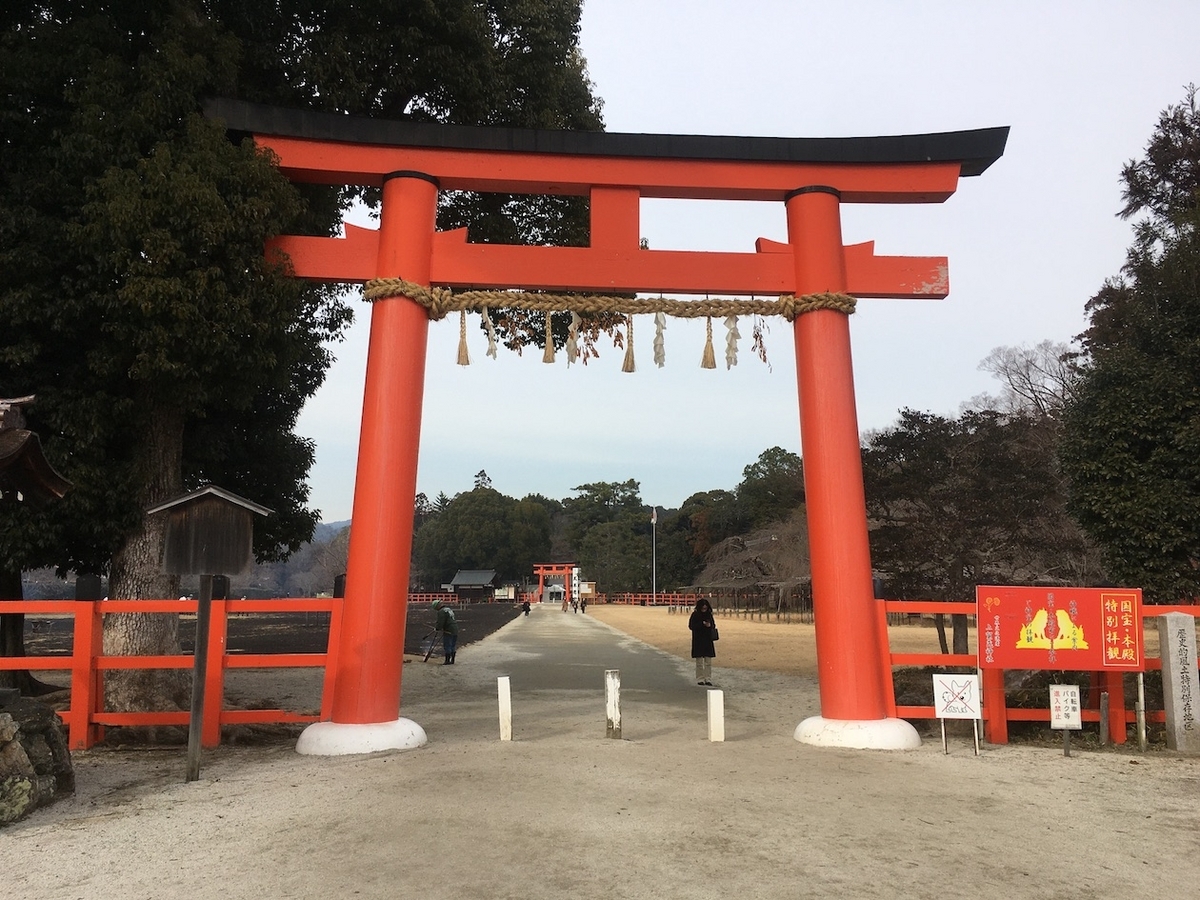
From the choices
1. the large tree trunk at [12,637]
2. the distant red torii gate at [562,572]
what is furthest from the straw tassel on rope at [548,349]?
the distant red torii gate at [562,572]

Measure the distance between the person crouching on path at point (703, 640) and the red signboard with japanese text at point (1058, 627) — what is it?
6.24 metres

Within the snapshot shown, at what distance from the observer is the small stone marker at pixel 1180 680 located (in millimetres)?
7422

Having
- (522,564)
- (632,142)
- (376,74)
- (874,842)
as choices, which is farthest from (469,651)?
(522,564)

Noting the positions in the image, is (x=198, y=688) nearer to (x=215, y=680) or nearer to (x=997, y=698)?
(x=215, y=680)

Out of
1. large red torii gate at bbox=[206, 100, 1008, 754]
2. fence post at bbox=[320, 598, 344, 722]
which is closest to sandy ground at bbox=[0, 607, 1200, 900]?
fence post at bbox=[320, 598, 344, 722]

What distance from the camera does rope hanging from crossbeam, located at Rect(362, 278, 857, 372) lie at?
7629 millimetres

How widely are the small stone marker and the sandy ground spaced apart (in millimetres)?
375

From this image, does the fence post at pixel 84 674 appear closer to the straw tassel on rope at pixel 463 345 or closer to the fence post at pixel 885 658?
the straw tassel on rope at pixel 463 345

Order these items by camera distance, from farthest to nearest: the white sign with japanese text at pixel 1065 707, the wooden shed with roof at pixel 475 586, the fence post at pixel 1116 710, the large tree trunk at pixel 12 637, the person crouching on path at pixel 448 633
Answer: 1. the wooden shed with roof at pixel 475 586
2. the person crouching on path at pixel 448 633
3. the large tree trunk at pixel 12 637
4. the fence post at pixel 1116 710
5. the white sign with japanese text at pixel 1065 707

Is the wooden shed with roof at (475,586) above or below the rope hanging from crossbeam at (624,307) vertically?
below

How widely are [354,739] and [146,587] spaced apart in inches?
122

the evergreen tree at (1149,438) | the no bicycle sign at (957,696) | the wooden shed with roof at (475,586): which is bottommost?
the wooden shed with roof at (475,586)

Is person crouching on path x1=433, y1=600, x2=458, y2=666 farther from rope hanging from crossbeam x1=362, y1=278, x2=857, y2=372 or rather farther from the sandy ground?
rope hanging from crossbeam x1=362, y1=278, x2=857, y2=372

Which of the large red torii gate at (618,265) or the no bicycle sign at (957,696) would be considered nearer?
the no bicycle sign at (957,696)
